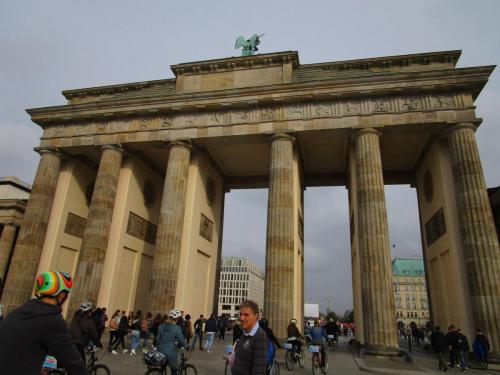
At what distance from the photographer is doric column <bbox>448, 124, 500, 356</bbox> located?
14078 millimetres

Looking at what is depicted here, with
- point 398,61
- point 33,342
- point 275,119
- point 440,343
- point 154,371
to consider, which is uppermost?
point 398,61

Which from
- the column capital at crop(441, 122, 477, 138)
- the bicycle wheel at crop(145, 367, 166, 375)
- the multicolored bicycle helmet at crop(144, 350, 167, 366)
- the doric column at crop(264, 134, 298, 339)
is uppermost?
the column capital at crop(441, 122, 477, 138)

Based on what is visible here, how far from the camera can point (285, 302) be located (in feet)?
52.0

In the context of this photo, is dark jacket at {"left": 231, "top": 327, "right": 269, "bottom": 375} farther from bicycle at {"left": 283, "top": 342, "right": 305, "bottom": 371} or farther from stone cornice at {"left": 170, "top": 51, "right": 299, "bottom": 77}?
stone cornice at {"left": 170, "top": 51, "right": 299, "bottom": 77}

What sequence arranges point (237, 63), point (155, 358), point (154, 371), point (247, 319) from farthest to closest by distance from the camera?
point (237, 63)
point (154, 371)
point (155, 358)
point (247, 319)

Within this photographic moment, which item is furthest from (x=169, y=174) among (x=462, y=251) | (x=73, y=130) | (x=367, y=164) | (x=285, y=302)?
(x=462, y=251)

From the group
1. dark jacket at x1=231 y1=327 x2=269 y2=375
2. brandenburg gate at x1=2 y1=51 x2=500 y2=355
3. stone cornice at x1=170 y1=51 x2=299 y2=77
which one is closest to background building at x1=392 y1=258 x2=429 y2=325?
brandenburg gate at x1=2 y1=51 x2=500 y2=355

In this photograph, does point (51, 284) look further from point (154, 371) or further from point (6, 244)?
point (6, 244)

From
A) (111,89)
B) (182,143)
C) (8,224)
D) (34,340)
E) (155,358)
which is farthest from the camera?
(8,224)

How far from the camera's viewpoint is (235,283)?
409ft

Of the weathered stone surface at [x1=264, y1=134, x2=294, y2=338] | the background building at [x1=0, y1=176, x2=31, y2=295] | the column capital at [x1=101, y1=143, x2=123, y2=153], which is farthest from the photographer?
the background building at [x1=0, y1=176, x2=31, y2=295]

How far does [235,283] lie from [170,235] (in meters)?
111

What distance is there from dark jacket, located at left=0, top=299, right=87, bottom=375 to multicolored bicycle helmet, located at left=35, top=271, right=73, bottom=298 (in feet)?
0.39

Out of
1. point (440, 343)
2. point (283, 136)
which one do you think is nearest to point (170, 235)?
point (283, 136)
